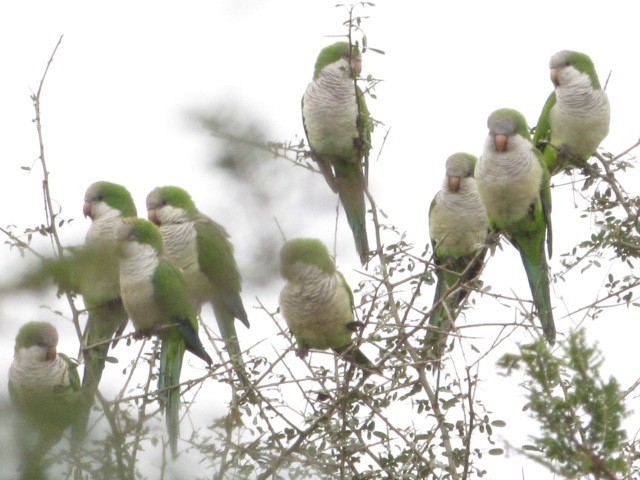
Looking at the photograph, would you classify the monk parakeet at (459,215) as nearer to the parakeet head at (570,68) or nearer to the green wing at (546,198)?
the green wing at (546,198)

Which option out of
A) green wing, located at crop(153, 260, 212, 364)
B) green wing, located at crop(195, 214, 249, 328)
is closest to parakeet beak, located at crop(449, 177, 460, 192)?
green wing, located at crop(153, 260, 212, 364)

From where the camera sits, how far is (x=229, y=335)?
5.26 m

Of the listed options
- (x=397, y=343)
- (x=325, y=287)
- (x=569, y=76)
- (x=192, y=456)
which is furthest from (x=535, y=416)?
(x=569, y=76)

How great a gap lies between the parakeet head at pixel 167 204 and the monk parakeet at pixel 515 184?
183cm

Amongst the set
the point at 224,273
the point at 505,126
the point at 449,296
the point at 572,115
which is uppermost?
the point at 572,115

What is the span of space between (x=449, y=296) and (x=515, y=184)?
3.97ft

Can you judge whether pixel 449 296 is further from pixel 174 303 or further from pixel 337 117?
pixel 337 117

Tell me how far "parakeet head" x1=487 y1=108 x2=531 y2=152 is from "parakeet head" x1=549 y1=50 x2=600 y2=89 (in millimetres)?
993

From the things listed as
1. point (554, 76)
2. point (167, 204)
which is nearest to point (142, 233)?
point (167, 204)

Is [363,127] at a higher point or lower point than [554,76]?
lower

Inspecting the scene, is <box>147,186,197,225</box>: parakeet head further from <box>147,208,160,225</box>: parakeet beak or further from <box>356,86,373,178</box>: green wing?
<box>356,86,373,178</box>: green wing

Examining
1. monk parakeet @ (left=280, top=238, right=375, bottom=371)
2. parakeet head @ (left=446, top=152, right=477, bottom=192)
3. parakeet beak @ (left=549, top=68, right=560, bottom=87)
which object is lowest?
monk parakeet @ (left=280, top=238, right=375, bottom=371)

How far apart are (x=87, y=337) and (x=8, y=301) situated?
170 inches

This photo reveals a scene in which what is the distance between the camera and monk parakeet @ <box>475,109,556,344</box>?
5660mm
